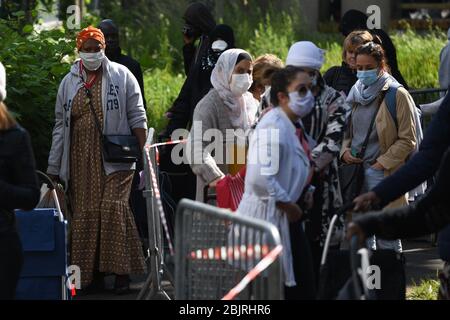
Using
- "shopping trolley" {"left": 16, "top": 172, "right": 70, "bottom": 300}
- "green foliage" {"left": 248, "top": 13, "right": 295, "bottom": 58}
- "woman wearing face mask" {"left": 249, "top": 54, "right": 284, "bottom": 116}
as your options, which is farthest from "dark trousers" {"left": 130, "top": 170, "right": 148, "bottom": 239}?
"green foliage" {"left": 248, "top": 13, "right": 295, "bottom": 58}

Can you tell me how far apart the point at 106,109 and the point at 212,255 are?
12.7ft

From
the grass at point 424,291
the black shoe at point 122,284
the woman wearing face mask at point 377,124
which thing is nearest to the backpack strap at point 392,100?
the woman wearing face mask at point 377,124

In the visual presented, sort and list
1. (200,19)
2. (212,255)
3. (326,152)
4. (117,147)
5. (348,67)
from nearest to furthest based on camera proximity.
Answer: (212,255)
(326,152)
(117,147)
(348,67)
(200,19)

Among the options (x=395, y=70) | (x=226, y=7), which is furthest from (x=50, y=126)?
Result: (x=226, y=7)

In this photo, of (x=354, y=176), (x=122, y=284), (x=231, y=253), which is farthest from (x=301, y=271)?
(x=122, y=284)

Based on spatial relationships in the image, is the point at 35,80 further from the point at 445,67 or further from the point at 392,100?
the point at 445,67

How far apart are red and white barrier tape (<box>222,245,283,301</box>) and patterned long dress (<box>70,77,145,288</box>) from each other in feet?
13.2

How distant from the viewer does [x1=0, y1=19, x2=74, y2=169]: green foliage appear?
35.0ft

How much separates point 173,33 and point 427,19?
4.61m

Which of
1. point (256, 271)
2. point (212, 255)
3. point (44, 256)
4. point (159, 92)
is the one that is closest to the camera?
point (256, 271)

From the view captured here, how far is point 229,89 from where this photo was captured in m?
8.90

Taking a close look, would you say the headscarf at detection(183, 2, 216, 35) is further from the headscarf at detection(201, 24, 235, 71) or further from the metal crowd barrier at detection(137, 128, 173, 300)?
the metal crowd barrier at detection(137, 128, 173, 300)
